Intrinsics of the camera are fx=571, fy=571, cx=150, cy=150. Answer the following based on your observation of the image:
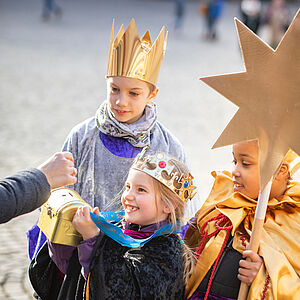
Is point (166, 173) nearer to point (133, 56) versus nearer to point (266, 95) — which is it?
point (266, 95)

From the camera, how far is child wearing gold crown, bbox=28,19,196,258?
3.21 metres

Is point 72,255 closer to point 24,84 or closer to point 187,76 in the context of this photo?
point 24,84

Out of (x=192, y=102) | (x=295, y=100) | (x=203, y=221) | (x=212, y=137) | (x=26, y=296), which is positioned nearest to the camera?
(x=295, y=100)

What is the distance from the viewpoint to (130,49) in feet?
10.8

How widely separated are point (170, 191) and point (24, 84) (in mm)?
8912

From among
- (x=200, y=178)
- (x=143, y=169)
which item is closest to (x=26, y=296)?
(x=143, y=169)

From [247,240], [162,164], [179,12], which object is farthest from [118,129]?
[179,12]

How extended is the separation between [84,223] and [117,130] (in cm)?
95

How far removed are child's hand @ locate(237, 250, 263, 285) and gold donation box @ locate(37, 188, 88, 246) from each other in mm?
Result: 711

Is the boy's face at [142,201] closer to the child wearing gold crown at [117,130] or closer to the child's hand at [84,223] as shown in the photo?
the child's hand at [84,223]

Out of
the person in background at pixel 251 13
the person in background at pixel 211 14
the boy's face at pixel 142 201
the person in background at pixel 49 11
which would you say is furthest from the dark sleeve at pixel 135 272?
the person in background at pixel 49 11

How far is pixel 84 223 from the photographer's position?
94.7 inches

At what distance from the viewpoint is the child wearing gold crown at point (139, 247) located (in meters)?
2.37

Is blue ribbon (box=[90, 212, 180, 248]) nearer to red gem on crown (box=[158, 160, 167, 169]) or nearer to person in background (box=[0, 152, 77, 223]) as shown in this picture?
person in background (box=[0, 152, 77, 223])
